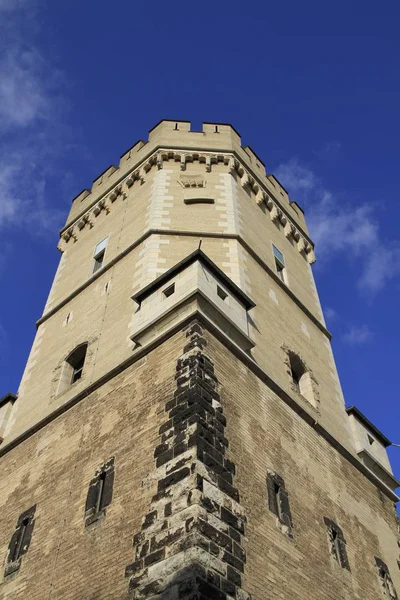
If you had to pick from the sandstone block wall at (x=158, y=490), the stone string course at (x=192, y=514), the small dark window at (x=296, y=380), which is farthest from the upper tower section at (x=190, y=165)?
the stone string course at (x=192, y=514)

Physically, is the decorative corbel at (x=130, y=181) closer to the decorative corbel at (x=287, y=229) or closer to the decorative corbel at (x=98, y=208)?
the decorative corbel at (x=98, y=208)

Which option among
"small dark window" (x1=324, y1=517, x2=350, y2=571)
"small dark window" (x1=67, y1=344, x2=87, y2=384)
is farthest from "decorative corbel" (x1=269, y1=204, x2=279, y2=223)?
"small dark window" (x1=324, y1=517, x2=350, y2=571)

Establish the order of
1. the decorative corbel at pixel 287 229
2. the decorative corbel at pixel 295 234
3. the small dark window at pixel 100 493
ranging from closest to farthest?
the small dark window at pixel 100 493 → the decorative corbel at pixel 287 229 → the decorative corbel at pixel 295 234

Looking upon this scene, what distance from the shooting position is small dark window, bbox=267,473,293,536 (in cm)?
943

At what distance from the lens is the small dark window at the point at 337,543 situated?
33.8ft

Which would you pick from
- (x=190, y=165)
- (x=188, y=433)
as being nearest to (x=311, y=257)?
(x=190, y=165)

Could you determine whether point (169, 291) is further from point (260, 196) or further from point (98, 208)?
point (98, 208)

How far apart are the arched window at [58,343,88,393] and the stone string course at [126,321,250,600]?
13.7ft

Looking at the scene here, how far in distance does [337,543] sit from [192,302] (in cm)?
443

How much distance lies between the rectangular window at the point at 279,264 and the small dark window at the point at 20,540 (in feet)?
27.1

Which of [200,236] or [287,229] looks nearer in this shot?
[200,236]

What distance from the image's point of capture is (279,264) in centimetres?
1659

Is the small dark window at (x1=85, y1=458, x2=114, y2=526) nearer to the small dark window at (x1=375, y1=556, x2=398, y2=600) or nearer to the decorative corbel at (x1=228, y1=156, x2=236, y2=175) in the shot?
the small dark window at (x1=375, y1=556, x2=398, y2=600)

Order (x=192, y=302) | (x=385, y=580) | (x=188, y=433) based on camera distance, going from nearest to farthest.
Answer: (x=188, y=433) < (x=192, y=302) < (x=385, y=580)
